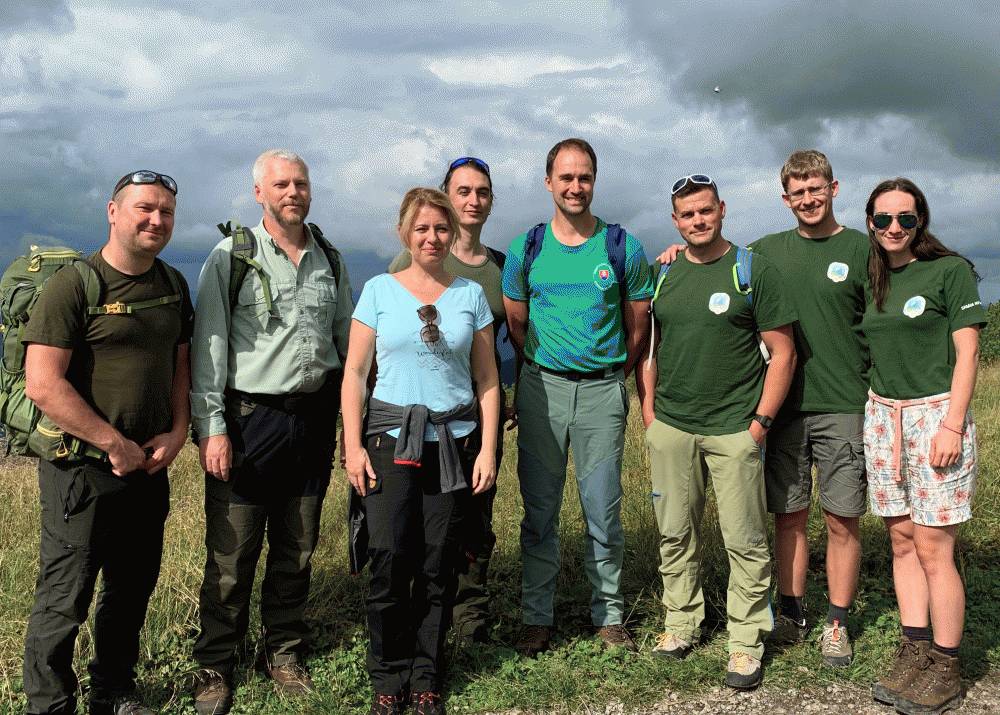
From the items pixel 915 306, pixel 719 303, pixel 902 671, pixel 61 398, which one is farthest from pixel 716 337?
pixel 61 398

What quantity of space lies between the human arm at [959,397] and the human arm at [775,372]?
77 cm

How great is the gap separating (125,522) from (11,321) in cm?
105

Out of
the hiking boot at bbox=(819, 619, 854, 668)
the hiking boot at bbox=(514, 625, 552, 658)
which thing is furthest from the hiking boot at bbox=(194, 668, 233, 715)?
the hiking boot at bbox=(819, 619, 854, 668)

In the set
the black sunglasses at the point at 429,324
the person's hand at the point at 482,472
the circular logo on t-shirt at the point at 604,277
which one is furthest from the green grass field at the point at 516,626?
the circular logo on t-shirt at the point at 604,277

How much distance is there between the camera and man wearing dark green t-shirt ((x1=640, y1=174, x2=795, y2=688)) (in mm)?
4555

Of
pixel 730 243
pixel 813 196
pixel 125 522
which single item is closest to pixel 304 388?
pixel 125 522

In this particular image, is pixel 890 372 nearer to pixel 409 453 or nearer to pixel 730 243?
pixel 730 243

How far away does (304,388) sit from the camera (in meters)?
A: 4.47

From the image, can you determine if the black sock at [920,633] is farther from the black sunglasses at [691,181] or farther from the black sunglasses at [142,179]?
the black sunglasses at [142,179]

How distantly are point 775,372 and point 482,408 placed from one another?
1.55 metres

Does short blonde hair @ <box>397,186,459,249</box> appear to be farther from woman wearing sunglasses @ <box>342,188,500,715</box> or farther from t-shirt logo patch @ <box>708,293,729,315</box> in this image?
t-shirt logo patch @ <box>708,293,729,315</box>

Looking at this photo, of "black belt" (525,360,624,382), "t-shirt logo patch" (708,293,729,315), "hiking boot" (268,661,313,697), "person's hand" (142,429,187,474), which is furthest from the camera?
"black belt" (525,360,624,382)

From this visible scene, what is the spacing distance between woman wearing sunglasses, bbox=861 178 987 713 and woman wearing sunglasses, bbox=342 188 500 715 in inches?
80.6

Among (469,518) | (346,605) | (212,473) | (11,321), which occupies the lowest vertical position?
(346,605)
